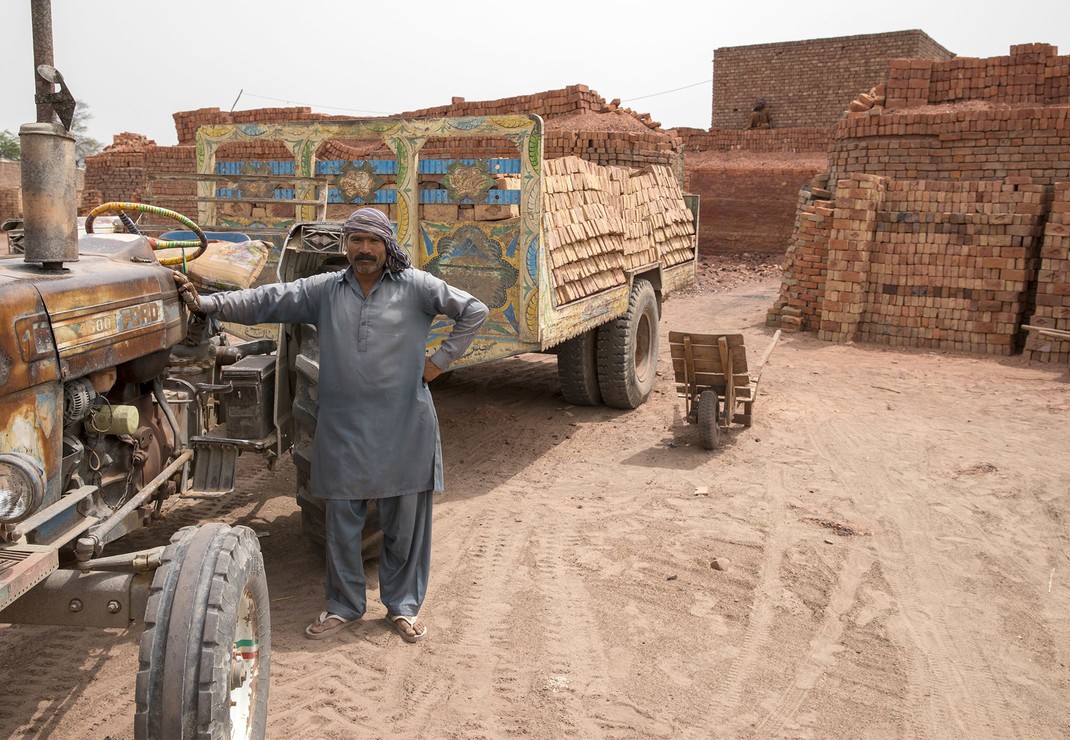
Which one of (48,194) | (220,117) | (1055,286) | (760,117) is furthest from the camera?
(760,117)

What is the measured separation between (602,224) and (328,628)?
4.48 meters

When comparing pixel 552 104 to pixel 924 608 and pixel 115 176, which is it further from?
pixel 924 608

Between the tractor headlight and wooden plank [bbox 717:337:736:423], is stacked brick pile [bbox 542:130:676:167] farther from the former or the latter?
the tractor headlight

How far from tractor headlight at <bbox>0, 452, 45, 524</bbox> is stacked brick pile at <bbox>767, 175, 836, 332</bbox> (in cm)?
1107

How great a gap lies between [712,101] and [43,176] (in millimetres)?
29730

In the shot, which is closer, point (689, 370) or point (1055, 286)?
point (689, 370)

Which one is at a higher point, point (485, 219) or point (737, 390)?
point (485, 219)

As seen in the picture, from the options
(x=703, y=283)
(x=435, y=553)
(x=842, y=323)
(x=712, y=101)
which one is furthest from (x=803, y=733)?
(x=712, y=101)

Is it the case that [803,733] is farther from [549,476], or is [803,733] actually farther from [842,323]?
[842,323]

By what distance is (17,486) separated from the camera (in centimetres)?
239

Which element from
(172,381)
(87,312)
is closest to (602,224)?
(172,381)

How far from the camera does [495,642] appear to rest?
3877 mm

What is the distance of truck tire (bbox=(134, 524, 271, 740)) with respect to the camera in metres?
2.41

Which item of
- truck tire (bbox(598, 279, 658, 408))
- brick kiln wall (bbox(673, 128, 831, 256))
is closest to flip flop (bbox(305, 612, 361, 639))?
truck tire (bbox(598, 279, 658, 408))
